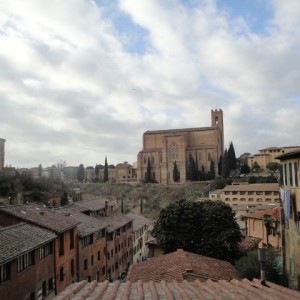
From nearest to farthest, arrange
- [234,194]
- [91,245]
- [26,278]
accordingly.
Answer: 1. [26,278]
2. [91,245]
3. [234,194]

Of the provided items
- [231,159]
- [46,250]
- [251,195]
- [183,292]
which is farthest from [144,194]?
[183,292]

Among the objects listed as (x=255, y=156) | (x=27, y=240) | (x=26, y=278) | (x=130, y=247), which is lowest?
(x=130, y=247)

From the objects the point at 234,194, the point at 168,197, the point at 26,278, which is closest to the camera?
the point at 26,278

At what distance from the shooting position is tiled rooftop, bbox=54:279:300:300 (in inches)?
302

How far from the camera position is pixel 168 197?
9625 cm

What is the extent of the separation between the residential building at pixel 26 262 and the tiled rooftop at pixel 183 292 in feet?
28.7

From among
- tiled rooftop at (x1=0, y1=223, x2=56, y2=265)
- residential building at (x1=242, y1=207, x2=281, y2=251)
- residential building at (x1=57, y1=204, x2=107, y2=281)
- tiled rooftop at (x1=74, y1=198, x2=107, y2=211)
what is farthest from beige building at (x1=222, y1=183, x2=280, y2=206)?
tiled rooftop at (x1=0, y1=223, x2=56, y2=265)

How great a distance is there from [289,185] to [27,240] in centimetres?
1457

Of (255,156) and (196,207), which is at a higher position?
(255,156)

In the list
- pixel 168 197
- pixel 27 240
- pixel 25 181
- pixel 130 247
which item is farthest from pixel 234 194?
pixel 27 240

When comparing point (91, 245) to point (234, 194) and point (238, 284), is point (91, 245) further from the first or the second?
point (234, 194)

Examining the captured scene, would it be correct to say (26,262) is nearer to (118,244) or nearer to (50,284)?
(50,284)

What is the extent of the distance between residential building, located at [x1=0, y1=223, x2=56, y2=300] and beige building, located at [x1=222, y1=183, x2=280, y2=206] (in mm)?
53161

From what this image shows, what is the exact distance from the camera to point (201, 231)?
35469 millimetres
